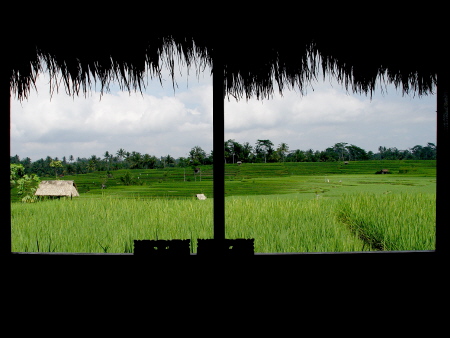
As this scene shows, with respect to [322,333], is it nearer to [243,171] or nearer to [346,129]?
[346,129]

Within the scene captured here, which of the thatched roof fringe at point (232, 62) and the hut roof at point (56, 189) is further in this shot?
the hut roof at point (56, 189)

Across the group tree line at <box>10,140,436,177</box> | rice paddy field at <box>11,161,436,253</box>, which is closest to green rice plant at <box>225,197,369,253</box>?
rice paddy field at <box>11,161,436,253</box>

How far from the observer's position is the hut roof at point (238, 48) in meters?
1.58

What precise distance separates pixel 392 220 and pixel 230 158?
1.99 m

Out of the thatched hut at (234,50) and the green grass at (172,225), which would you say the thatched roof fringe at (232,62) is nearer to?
the thatched hut at (234,50)

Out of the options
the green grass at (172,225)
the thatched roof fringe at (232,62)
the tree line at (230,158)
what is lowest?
the green grass at (172,225)

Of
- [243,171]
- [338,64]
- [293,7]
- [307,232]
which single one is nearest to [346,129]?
[307,232]

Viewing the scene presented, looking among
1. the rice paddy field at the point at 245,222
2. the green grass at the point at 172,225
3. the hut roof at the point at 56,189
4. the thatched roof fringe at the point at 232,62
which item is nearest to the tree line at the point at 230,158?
the hut roof at the point at 56,189

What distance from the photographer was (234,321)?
1.22 meters

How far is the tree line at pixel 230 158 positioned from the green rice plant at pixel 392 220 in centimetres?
63

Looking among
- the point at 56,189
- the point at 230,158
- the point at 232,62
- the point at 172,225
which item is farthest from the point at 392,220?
the point at 56,189

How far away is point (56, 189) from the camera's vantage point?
5480 millimetres

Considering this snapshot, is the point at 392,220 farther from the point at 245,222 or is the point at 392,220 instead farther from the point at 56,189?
the point at 56,189

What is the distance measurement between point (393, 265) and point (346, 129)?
237cm
